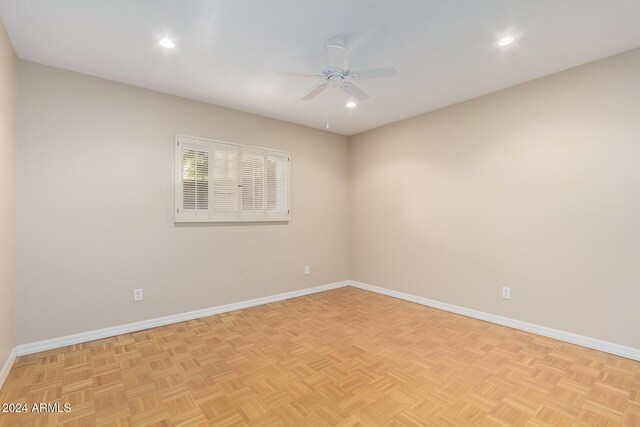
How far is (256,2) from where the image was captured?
198 cm

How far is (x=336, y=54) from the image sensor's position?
2252 mm

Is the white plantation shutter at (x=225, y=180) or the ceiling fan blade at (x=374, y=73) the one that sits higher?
the ceiling fan blade at (x=374, y=73)

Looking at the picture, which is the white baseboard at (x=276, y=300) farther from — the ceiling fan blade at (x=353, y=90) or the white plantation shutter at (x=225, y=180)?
the ceiling fan blade at (x=353, y=90)

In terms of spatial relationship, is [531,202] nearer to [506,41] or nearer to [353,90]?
[506,41]

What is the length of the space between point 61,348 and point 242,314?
1712mm

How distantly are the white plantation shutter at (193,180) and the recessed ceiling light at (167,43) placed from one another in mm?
1214

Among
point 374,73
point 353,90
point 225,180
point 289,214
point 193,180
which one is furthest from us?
point 289,214

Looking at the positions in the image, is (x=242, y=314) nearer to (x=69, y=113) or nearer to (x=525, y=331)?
(x=69, y=113)

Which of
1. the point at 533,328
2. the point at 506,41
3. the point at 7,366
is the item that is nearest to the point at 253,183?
the point at 7,366

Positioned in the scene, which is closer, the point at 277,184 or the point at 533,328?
the point at 533,328

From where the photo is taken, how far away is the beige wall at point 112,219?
2717mm

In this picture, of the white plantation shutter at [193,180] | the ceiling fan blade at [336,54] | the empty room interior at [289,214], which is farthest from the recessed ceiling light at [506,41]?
the white plantation shutter at [193,180]

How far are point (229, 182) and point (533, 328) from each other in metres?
3.80

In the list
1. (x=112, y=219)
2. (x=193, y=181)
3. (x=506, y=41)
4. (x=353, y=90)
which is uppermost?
(x=506, y=41)
